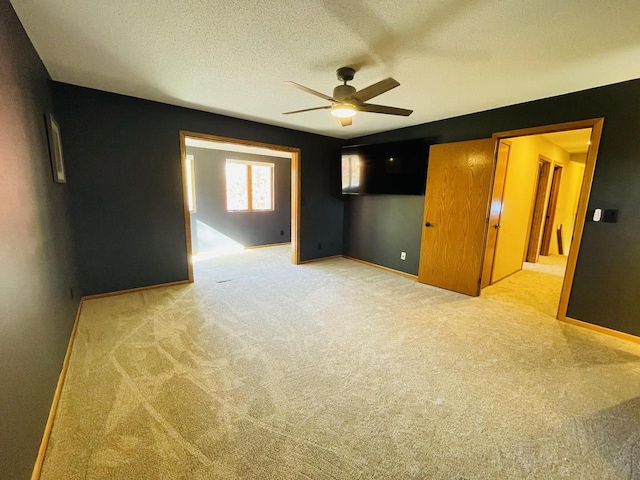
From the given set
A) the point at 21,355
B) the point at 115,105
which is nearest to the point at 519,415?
the point at 21,355

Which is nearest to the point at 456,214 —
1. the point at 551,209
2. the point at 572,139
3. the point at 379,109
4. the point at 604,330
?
the point at 604,330

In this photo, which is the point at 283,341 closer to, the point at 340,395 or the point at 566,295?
the point at 340,395

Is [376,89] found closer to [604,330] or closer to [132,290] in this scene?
[604,330]

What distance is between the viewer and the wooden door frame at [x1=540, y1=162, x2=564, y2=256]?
18.4 feet

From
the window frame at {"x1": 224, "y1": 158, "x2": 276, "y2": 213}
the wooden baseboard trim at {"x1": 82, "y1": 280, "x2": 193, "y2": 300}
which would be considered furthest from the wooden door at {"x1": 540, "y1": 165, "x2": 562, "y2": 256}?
the wooden baseboard trim at {"x1": 82, "y1": 280, "x2": 193, "y2": 300}

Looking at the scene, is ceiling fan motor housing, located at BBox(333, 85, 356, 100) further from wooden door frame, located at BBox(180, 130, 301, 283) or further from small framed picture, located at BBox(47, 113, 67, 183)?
small framed picture, located at BBox(47, 113, 67, 183)

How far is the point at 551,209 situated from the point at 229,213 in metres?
7.07

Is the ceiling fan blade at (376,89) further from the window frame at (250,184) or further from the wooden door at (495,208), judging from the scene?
the window frame at (250,184)

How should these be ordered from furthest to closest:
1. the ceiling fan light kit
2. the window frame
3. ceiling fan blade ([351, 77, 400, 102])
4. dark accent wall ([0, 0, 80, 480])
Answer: the window frame
the ceiling fan light kit
ceiling fan blade ([351, 77, 400, 102])
dark accent wall ([0, 0, 80, 480])

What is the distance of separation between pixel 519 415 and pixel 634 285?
2.03 meters

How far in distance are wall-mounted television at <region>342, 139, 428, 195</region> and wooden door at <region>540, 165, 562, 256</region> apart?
3746 mm

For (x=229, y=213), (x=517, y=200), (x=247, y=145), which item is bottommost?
(x=229, y=213)

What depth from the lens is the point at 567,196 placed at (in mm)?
6227

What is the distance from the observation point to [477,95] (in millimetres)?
2811
